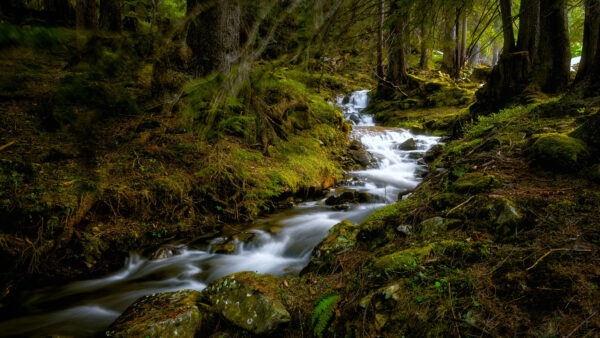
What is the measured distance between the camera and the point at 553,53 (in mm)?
6953

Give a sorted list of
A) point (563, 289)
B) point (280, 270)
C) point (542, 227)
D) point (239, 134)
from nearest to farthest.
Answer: point (563, 289) < point (542, 227) < point (280, 270) < point (239, 134)

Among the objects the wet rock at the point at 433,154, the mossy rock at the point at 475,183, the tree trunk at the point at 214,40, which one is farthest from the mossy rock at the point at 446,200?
the wet rock at the point at 433,154

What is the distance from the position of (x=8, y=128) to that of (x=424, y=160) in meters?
9.50

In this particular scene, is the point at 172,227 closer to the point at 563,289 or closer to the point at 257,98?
the point at 257,98

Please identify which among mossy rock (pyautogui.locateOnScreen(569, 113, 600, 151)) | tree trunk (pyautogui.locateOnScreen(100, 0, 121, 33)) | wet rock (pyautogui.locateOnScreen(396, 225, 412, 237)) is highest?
tree trunk (pyautogui.locateOnScreen(100, 0, 121, 33))

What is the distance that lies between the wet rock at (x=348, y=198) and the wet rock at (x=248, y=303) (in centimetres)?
348

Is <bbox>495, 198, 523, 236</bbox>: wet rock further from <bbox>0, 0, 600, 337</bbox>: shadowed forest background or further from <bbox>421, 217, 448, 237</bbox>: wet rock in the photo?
<bbox>421, 217, 448, 237</bbox>: wet rock

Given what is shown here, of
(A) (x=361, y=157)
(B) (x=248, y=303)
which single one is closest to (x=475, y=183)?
(B) (x=248, y=303)

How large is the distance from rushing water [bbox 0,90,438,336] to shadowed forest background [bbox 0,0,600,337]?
0.05 m

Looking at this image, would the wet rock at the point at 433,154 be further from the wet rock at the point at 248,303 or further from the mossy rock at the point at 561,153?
the wet rock at the point at 248,303

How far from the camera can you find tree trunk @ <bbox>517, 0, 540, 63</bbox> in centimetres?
706

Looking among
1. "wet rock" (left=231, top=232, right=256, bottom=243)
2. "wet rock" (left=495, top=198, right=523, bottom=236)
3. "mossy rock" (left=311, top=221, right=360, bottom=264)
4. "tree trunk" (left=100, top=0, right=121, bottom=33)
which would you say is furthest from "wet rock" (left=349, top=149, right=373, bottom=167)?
"tree trunk" (left=100, top=0, right=121, bottom=33)

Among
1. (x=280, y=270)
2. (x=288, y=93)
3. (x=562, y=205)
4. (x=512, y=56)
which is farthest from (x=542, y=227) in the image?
(x=512, y=56)

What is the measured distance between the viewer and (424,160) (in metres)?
8.41
